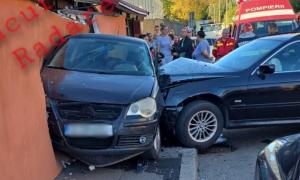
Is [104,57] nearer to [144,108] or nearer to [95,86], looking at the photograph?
[95,86]

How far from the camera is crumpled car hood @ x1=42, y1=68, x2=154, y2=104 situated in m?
5.63

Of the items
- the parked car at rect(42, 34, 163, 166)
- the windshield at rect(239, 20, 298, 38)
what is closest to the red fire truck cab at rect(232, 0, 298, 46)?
the windshield at rect(239, 20, 298, 38)

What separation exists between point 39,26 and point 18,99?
1644mm

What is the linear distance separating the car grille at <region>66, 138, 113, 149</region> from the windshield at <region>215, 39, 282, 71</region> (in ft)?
8.91

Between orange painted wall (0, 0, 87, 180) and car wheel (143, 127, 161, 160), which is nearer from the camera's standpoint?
orange painted wall (0, 0, 87, 180)

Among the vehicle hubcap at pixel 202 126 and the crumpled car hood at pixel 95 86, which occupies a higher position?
the crumpled car hood at pixel 95 86

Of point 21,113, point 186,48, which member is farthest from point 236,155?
point 186,48

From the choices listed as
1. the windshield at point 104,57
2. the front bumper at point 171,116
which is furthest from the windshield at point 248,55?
the windshield at point 104,57

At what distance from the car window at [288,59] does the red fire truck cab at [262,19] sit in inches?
320

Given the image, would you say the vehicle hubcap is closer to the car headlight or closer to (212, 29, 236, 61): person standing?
the car headlight

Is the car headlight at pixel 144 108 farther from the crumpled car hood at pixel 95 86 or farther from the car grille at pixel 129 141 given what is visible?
the car grille at pixel 129 141

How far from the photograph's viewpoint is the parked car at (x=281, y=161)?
3.05 meters

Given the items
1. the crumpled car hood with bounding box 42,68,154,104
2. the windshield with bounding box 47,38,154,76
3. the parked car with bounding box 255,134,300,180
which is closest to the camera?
the parked car with bounding box 255,134,300,180

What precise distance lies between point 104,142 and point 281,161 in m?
2.66
